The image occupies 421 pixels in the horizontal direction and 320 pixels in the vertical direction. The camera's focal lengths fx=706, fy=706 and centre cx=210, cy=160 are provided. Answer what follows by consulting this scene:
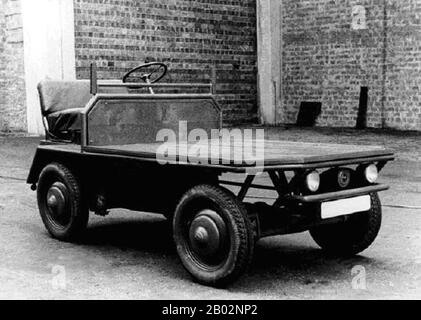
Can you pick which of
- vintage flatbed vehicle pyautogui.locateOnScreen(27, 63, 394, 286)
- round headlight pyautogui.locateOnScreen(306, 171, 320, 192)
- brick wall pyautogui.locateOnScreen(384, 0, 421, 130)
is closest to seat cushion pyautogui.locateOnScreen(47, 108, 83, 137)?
vintage flatbed vehicle pyautogui.locateOnScreen(27, 63, 394, 286)

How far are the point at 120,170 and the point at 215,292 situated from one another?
4.93 ft

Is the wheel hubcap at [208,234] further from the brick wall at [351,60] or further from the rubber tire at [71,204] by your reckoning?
the brick wall at [351,60]

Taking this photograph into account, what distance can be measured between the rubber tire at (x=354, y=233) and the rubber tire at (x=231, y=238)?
1216 mm

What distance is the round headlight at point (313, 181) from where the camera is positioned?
439 centimetres

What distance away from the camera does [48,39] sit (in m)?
14.2

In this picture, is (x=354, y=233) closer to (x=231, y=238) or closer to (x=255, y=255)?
(x=255, y=255)

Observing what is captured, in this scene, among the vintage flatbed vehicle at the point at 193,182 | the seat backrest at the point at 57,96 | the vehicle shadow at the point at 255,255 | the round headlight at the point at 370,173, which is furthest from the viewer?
the seat backrest at the point at 57,96

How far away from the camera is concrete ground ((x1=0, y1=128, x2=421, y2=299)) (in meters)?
4.33

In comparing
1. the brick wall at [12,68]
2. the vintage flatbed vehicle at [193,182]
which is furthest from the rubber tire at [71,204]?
the brick wall at [12,68]

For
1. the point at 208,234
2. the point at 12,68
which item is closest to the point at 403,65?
the point at 12,68

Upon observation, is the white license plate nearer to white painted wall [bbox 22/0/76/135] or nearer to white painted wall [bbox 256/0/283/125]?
white painted wall [bbox 22/0/76/135]

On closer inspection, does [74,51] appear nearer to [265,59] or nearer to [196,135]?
[265,59]

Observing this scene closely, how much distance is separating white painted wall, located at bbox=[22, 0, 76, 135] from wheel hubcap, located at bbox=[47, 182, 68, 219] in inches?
344
